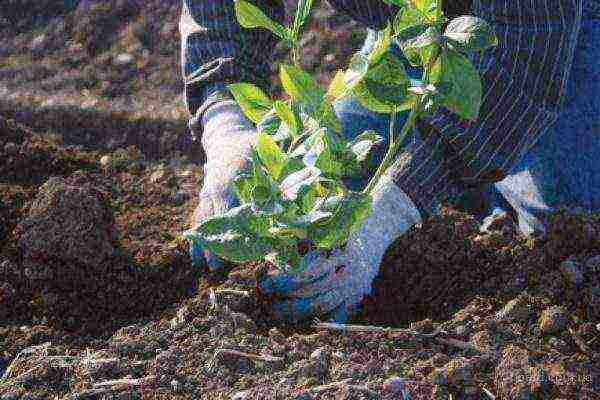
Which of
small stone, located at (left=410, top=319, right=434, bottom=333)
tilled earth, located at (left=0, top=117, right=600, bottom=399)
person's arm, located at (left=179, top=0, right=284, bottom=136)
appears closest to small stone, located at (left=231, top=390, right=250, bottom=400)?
tilled earth, located at (left=0, top=117, right=600, bottom=399)

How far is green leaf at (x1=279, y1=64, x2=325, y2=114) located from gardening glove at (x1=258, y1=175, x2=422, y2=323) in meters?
0.43

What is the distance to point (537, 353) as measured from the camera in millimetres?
1561

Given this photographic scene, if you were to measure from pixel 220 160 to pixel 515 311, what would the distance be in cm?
77

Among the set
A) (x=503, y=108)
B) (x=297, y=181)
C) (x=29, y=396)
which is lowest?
(x=29, y=396)

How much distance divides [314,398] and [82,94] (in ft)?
7.35

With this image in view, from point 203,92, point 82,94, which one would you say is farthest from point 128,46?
point 203,92

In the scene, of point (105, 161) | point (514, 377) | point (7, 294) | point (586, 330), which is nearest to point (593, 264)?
point (586, 330)

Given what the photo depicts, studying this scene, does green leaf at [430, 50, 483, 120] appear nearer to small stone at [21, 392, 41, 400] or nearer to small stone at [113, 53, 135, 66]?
small stone at [21, 392, 41, 400]

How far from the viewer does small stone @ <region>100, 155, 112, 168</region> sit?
8.64 feet

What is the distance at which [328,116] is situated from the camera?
4.73ft

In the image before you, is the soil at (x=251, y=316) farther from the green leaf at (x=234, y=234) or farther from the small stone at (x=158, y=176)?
the green leaf at (x=234, y=234)

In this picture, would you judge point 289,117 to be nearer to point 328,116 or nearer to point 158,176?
point 328,116

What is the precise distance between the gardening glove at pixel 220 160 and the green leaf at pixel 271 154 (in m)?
0.36

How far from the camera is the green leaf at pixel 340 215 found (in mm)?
1432
